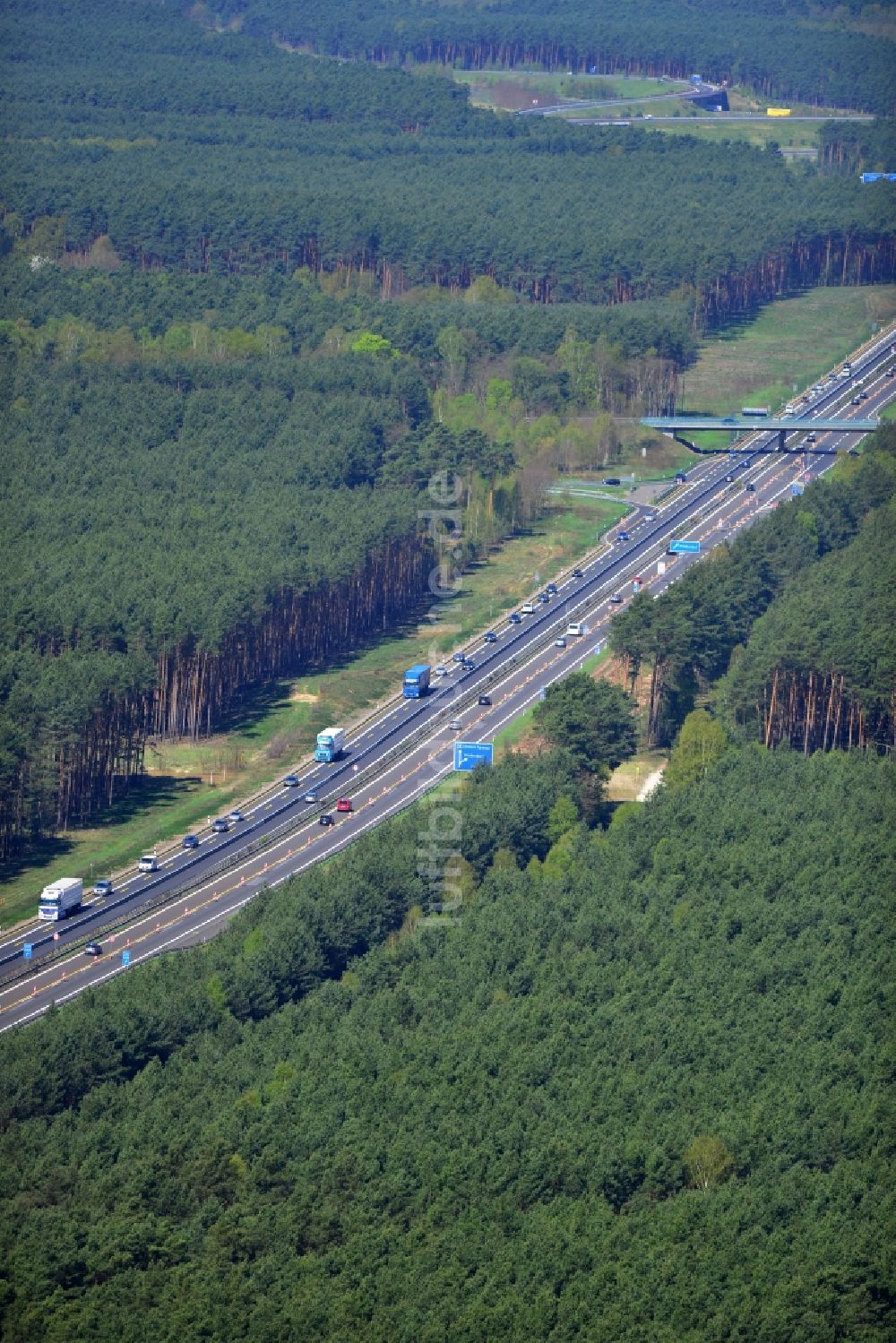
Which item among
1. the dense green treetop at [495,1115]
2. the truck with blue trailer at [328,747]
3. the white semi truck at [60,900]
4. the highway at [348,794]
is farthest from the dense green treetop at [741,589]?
the white semi truck at [60,900]

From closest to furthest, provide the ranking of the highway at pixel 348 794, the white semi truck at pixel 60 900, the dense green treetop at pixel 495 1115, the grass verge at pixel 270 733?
the dense green treetop at pixel 495 1115 → the highway at pixel 348 794 → the white semi truck at pixel 60 900 → the grass verge at pixel 270 733

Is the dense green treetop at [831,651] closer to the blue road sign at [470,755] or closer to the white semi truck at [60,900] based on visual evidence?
the blue road sign at [470,755]

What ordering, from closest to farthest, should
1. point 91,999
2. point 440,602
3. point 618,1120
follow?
point 618,1120 → point 91,999 → point 440,602

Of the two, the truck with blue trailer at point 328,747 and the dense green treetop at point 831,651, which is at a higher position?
the dense green treetop at point 831,651

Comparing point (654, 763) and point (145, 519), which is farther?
point (145, 519)

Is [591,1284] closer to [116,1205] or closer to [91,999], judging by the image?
[116,1205]

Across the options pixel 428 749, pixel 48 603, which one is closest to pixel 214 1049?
pixel 428 749

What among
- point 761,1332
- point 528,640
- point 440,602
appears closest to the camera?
point 761,1332
